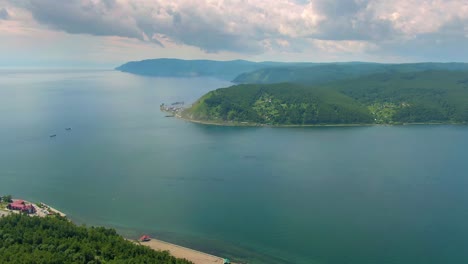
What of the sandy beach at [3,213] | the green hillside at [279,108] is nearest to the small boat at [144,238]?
the sandy beach at [3,213]

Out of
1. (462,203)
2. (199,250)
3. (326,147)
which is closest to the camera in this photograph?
(199,250)

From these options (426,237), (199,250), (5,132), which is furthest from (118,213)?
(5,132)

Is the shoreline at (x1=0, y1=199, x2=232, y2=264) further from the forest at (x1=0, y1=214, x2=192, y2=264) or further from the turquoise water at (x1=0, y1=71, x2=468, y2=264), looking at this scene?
the forest at (x1=0, y1=214, x2=192, y2=264)

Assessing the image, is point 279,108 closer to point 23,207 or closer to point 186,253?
point 23,207

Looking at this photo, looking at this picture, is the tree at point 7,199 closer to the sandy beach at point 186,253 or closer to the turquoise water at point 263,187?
the turquoise water at point 263,187

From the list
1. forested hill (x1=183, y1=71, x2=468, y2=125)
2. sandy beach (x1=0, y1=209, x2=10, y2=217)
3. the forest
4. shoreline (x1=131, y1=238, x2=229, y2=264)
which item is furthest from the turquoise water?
forested hill (x1=183, y1=71, x2=468, y2=125)

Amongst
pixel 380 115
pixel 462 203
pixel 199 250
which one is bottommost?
pixel 199 250

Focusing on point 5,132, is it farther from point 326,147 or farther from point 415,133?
point 415,133
